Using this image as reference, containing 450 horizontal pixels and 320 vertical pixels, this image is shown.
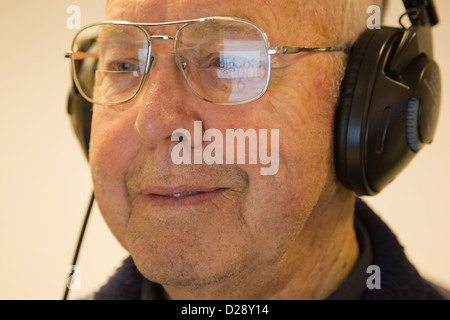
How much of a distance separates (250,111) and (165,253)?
31 centimetres

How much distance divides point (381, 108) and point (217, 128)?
310 mm

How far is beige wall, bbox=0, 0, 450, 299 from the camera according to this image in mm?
1742

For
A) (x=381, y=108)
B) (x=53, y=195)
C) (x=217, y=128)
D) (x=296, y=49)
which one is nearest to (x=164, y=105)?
(x=217, y=128)

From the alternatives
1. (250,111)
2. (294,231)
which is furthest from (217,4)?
(294,231)

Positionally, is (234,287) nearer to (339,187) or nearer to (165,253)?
(165,253)

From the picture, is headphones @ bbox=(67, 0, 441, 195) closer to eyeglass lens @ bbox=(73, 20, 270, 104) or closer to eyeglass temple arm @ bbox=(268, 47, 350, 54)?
eyeglass temple arm @ bbox=(268, 47, 350, 54)

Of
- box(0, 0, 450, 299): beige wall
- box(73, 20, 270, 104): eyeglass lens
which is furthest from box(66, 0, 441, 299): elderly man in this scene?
box(0, 0, 450, 299): beige wall

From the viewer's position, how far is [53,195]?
1822mm

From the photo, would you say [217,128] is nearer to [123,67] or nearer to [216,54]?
[216,54]

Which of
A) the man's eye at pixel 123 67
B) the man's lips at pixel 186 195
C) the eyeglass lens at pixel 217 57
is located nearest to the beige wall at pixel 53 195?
the man's eye at pixel 123 67

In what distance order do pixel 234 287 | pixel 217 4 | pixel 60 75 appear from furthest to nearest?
pixel 60 75
pixel 234 287
pixel 217 4

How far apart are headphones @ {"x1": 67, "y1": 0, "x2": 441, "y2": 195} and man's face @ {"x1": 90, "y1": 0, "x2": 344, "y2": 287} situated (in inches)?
1.9

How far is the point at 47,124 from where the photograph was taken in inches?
71.7
